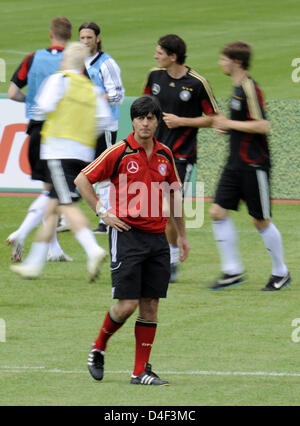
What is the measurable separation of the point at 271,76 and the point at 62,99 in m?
16.5

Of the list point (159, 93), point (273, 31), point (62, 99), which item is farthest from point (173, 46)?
point (273, 31)

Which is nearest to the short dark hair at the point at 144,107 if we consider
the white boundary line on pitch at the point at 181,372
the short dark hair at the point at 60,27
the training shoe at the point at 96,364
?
the training shoe at the point at 96,364

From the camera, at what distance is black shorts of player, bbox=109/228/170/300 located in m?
8.10

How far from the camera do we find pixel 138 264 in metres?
8.13

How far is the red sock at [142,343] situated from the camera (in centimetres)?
815

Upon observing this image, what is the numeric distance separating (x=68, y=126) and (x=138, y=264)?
2.93 m

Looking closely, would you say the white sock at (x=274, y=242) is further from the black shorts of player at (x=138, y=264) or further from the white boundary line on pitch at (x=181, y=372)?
the black shorts of player at (x=138, y=264)

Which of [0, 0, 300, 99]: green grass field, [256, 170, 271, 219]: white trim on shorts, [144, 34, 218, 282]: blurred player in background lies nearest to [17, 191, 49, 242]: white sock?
[144, 34, 218, 282]: blurred player in background

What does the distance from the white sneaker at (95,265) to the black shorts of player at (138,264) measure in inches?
57.8

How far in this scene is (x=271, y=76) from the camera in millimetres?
26734

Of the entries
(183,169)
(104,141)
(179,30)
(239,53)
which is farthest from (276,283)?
(179,30)

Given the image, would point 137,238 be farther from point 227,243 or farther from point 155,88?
point 155,88

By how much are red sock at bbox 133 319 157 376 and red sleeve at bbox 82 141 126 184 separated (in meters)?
1.01
